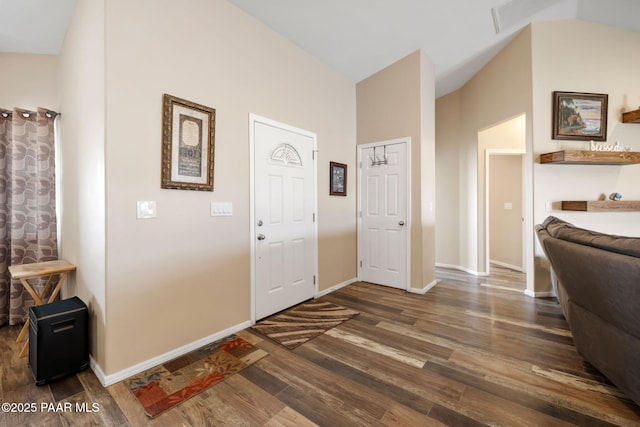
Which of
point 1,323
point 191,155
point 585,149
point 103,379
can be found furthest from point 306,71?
point 1,323

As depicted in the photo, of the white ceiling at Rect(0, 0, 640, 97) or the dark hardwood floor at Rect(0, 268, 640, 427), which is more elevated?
the white ceiling at Rect(0, 0, 640, 97)

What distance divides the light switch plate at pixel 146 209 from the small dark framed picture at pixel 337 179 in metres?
2.18

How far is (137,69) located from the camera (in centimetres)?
187

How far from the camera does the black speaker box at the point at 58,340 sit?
1.73 metres

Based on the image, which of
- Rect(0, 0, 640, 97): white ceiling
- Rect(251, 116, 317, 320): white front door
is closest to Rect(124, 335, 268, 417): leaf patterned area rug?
Rect(251, 116, 317, 320): white front door

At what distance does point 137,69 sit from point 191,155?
0.66m

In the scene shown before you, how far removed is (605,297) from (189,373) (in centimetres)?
262

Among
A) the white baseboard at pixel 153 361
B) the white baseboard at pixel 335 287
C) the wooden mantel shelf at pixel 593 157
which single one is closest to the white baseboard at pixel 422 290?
the white baseboard at pixel 335 287

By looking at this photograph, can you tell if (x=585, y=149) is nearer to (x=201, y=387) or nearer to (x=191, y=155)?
(x=191, y=155)

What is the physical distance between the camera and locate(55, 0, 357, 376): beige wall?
1790 mm

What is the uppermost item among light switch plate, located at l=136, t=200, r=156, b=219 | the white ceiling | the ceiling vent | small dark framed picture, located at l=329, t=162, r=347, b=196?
the ceiling vent

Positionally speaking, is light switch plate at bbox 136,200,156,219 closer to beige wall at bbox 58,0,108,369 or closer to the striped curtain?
beige wall at bbox 58,0,108,369

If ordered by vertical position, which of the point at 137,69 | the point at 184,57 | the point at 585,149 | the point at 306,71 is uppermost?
the point at 306,71

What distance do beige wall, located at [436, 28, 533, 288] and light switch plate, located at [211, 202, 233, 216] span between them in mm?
3663
